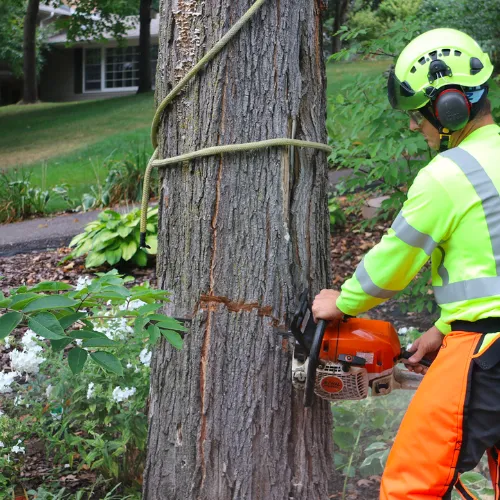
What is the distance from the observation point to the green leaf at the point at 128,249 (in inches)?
259

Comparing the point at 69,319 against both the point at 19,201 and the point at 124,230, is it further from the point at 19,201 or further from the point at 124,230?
the point at 19,201

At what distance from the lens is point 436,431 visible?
90.0 inches

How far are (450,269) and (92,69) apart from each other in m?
32.7

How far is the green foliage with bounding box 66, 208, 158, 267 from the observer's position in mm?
6645

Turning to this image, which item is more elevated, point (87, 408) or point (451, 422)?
point (451, 422)

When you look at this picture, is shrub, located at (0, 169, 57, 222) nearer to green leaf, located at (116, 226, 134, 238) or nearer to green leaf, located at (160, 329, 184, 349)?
green leaf, located at (116, 226, 134, 238)

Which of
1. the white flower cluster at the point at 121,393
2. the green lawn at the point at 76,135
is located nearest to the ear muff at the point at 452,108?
the white flower cluster at the point at 121,393

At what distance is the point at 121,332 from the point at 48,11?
31.0 metres

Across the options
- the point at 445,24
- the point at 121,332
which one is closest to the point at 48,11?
the point at 445,24

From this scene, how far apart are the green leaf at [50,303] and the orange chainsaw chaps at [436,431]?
1183 millimetres

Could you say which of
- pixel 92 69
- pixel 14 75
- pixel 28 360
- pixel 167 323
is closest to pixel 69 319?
pixel 167 323

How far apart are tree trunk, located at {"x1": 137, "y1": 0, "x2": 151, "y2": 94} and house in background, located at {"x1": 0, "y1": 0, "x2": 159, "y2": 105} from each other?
208 inches

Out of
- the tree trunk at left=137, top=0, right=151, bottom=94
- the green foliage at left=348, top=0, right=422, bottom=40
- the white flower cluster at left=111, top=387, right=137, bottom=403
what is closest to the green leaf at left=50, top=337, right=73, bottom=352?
the white flower cluster at left=111, top=387, right=137, bottom=403

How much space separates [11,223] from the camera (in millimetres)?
9289
